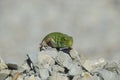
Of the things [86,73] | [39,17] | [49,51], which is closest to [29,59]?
[49,51]

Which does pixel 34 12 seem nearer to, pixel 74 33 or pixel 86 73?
pixel 74 33

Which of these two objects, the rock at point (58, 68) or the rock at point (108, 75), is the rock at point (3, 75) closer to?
the rock at point (58, 68)

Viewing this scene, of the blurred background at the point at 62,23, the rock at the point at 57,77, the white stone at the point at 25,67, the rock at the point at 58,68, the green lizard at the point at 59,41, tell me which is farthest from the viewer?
the blurred background at the point at 62,23

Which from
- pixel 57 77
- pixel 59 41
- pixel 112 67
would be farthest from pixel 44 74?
pixel 112 67

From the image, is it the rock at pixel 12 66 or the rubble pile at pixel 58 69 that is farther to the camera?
the rock at pixel 12 66

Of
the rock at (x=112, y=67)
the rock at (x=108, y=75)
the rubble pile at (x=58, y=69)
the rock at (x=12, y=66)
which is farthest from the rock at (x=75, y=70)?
the rock at (x=12, y=66)

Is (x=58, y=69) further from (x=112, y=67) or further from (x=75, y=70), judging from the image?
(x=112, y=67)
